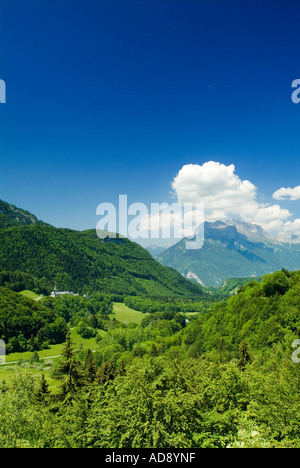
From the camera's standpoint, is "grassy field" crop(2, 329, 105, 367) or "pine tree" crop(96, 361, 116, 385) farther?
"grassy field" crop(2, 329, 105, 367)

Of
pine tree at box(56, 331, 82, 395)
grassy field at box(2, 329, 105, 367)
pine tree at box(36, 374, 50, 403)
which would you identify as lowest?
grassy field at box(2, 329, 105, 367)

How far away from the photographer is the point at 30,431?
73.3ft

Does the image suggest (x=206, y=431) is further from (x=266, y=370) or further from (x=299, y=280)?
(x=299, y=280)

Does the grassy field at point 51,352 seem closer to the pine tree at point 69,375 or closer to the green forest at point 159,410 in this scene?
the pine tree at point 69,375

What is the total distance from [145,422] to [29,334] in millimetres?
122084

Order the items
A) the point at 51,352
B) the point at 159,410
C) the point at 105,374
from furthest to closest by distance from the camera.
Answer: the point at 51,352, the point at 105,374, the point at 159,410

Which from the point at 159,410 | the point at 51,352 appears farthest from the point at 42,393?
the point at 51,352

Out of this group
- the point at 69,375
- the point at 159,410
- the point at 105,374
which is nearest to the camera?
the point at 159,410

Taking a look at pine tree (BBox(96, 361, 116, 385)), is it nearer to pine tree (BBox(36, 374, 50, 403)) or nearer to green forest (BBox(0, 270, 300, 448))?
green forest (BBox(0, 270, 300, 448))

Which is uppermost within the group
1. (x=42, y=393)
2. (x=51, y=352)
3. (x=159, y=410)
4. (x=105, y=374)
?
(x=159, y=410)

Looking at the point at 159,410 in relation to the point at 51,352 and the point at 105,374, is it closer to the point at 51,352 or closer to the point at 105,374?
the point at 105,374

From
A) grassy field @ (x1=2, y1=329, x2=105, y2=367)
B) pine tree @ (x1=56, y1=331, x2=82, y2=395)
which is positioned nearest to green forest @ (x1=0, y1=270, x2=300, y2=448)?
pine tree @ (x1=56, y1=331, x2=82, y2=395)

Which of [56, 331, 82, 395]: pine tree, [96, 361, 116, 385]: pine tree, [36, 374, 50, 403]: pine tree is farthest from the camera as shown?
[96, 361, 116, 385]: pine tree

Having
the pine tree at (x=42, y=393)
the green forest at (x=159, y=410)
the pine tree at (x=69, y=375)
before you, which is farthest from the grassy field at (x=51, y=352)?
the green forest at (x=159, y=410)
